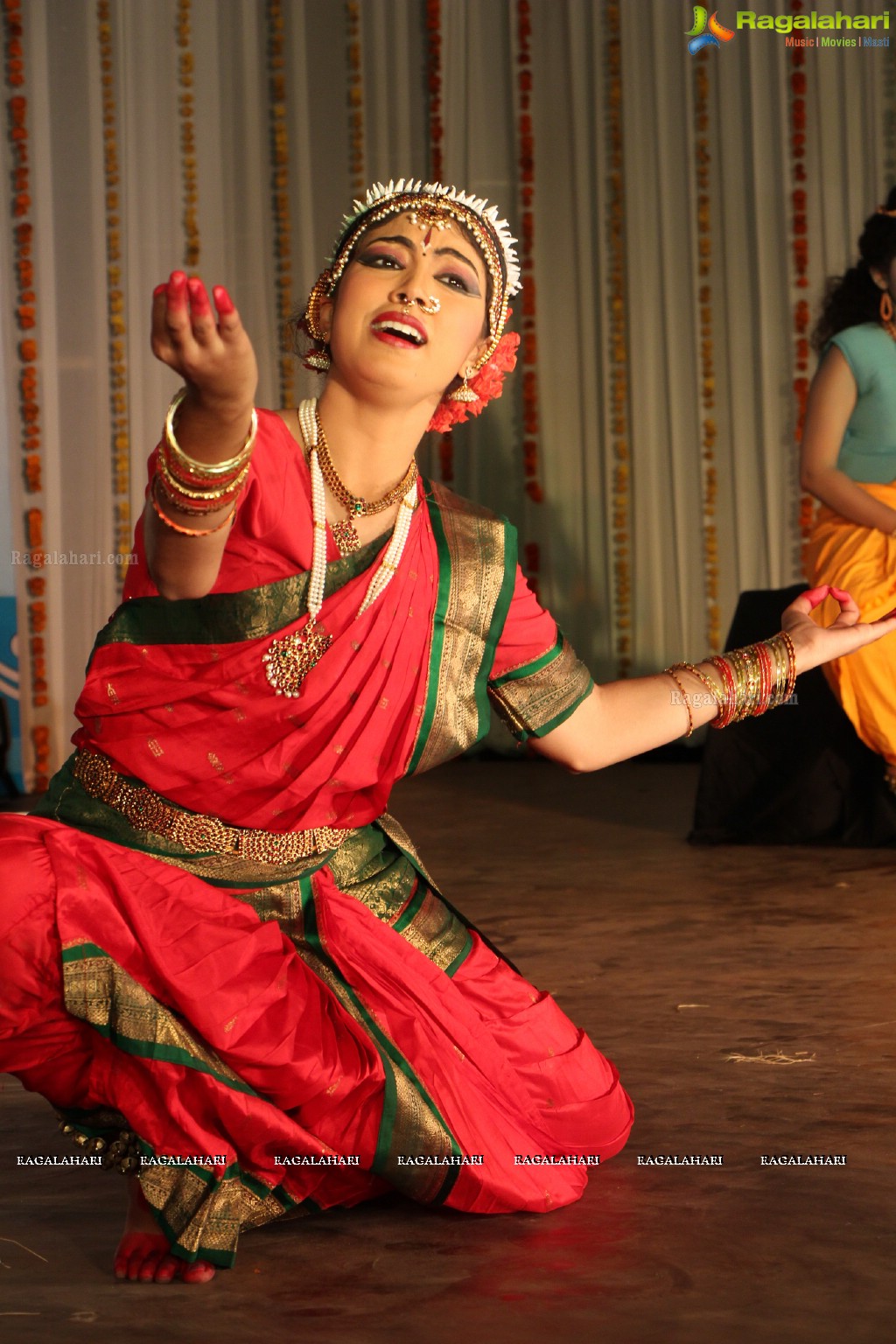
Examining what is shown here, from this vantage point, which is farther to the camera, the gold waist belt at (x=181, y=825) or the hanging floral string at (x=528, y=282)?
the hanging floral string at (x=528, y=282)

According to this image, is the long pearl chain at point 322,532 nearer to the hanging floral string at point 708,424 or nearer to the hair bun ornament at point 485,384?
the hair bun ornament at point 485,384

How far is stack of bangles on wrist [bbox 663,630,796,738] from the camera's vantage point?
2.20 metres

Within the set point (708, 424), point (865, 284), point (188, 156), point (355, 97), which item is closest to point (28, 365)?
point (188, 156)

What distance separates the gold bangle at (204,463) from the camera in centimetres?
154

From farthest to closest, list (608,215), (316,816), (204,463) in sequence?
(608,215), (316,816), (204,463)

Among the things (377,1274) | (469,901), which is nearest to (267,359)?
(469,901)

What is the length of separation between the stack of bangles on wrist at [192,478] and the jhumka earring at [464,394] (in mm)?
612

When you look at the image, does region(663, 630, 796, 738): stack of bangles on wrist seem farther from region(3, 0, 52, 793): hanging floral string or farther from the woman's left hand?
region(3, 0, 52, 793): hanging floral string

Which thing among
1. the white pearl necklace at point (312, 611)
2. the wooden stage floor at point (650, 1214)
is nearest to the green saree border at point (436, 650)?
the white pearl necklace at point (312, 611)

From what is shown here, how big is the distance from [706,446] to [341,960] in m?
4.84

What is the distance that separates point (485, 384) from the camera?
215cm

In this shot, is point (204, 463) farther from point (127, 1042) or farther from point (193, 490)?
point (127, 1042)

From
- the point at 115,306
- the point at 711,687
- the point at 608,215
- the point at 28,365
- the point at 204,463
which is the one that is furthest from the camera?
the point at 608,215

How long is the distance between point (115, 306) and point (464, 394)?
12.6 feet
